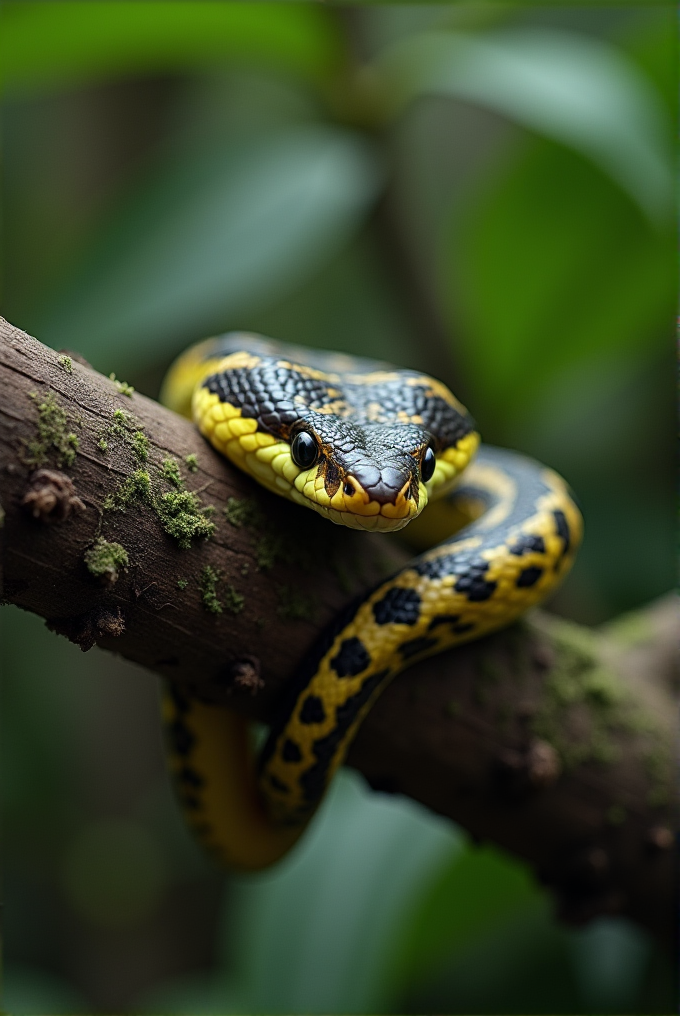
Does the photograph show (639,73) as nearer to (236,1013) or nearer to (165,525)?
(165,525)

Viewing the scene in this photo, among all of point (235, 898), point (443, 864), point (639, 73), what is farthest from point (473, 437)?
point (235, 898)

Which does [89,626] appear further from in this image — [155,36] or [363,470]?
[155,36]

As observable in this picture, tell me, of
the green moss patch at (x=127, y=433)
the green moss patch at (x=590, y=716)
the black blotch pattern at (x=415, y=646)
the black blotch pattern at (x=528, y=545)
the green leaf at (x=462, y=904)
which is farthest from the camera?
the green leaf at (x=462, y=904)

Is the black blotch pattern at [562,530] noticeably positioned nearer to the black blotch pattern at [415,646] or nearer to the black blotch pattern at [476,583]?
the black blotch pattern at [476,583]

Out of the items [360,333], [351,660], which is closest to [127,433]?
[351,660]

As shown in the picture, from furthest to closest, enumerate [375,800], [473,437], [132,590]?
[375,800] < [473,437] < [132,590]

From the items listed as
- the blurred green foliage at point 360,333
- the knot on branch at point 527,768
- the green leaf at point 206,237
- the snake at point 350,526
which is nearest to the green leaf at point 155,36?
the blurred green foliage at point 360,333
